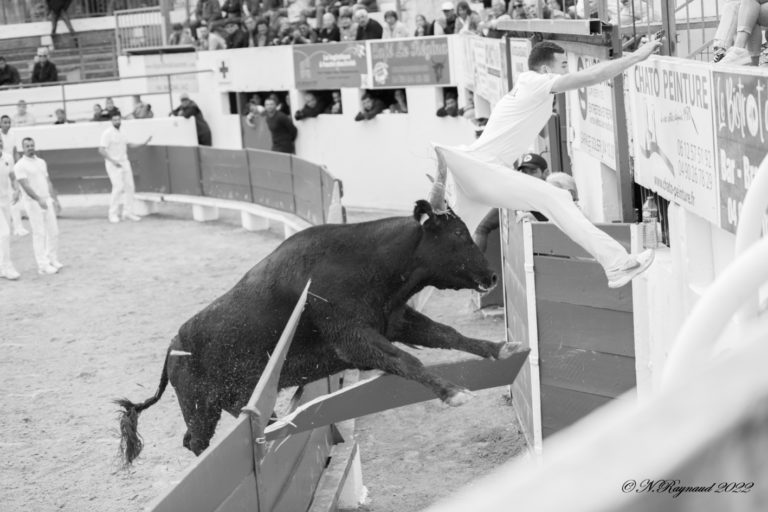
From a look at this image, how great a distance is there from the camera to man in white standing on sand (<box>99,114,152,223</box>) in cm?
1923

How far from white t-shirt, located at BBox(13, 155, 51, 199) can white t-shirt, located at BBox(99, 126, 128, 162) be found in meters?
4.39

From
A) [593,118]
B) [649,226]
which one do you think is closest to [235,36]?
[593,118]

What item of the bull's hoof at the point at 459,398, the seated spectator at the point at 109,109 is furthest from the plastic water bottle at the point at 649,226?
the seated spectator at the point at 109,109

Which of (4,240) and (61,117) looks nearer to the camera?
(4,240)

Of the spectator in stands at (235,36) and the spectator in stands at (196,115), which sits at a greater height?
the spectator in stands at (235,36)

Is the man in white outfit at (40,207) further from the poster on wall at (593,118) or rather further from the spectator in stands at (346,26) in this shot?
the poster on wall at (593,118)

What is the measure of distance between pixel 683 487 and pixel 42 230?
15178 millimetres

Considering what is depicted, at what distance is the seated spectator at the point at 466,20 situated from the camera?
1628cm

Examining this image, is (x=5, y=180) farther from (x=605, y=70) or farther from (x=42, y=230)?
(x=605, y=70)

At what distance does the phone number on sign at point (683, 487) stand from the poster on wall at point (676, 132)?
13.4ft

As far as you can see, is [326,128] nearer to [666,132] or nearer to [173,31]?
[173,31]

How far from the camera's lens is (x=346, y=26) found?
20625mm

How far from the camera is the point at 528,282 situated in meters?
6.89

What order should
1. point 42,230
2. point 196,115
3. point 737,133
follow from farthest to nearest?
point 196,115 < point 42,230 < point 737,133
